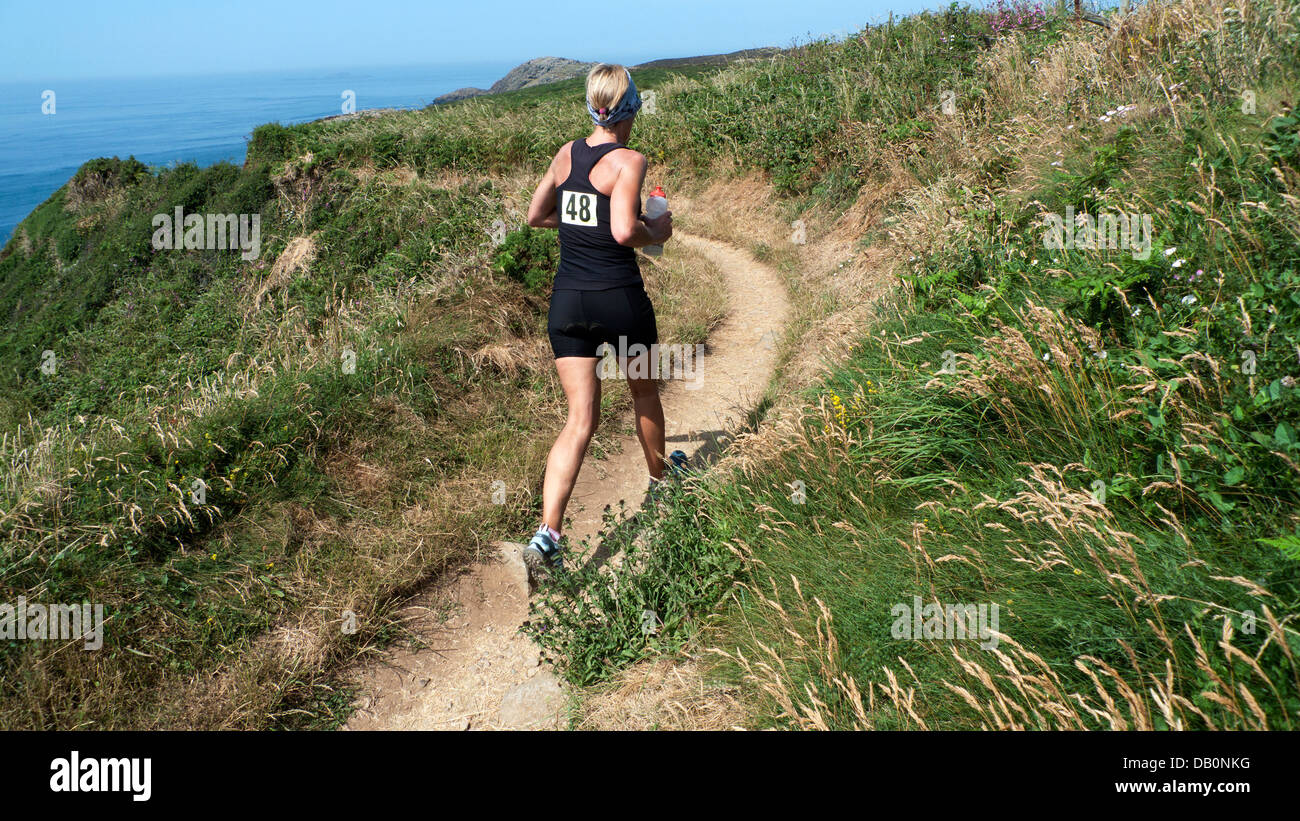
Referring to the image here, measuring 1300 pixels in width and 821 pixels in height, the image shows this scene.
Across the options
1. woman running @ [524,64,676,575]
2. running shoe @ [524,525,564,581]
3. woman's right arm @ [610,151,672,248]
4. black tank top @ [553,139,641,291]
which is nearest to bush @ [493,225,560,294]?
woman running @ [524,64,676,575]

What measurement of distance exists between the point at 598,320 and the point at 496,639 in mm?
1865

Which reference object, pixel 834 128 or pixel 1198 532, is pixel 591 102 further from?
pixel 834 128

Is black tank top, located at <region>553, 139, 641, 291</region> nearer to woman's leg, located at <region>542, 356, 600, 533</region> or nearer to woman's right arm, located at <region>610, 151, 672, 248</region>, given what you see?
woman's right arm, located at <region>610, 151, 672, 248</region>

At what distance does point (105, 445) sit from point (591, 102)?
3560 mm

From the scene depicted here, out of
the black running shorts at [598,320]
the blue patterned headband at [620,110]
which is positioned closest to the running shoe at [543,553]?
the black running shorts at [598,320]

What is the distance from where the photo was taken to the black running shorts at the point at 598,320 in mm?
4082

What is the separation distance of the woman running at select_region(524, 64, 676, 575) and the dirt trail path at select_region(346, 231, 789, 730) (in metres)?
0.41

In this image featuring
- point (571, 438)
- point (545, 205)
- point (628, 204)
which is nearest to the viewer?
point (628, 204)

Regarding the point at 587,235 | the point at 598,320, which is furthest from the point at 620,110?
the point at 598,320

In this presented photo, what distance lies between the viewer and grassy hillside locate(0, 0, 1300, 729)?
244 centimetres

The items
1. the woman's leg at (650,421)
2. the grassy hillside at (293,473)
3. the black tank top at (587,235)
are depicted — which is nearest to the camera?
the grassy hillside at (293,473)

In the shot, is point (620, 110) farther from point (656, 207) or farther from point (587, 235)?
point (587, 235)

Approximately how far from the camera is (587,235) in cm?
408

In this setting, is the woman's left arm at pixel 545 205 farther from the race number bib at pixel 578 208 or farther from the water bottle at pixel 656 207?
the water bottle at pixel 656 207
